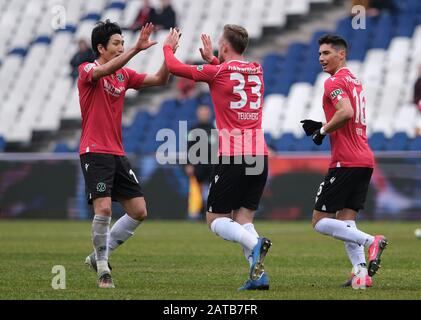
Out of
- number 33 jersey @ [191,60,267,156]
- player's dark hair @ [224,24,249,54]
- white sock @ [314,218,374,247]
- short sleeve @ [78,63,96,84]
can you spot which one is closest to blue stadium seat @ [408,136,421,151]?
white sock @ [314,218,374,247]

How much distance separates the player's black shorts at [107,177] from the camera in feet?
31.3

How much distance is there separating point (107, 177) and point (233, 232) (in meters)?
1.27

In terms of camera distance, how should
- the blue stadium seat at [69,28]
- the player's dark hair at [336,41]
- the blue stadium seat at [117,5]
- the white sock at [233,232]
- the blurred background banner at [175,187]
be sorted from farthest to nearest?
the blue stadium seat at [69,28] < the blue stadium seat at [117,5] < the blurred background banner at [175,187] < the player's dark hair at [336,41] < the white sock at [233,232]

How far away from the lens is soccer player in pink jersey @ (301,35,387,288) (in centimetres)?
976

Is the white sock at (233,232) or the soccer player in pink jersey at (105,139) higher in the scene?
the soccer player in pink jersey at (105,139)

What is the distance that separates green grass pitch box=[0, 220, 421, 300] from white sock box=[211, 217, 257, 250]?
1.42ft

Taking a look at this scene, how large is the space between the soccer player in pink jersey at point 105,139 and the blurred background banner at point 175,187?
1075 centimetres

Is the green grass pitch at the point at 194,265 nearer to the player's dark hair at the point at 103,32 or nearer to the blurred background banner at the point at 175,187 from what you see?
the blurred background banner at the point at 175,187

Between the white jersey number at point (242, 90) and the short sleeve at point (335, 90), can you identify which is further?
the short sleeve at point (335, 90)

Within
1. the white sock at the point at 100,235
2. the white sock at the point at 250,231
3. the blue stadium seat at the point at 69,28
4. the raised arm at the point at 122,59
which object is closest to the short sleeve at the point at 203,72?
the raised arm at the point at 122,59

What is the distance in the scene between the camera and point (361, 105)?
998cm

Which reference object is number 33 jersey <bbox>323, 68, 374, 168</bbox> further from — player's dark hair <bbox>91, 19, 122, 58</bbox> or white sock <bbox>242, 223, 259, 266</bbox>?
player's dark hair <bbox>91, 19, 122, 58</bbox>
